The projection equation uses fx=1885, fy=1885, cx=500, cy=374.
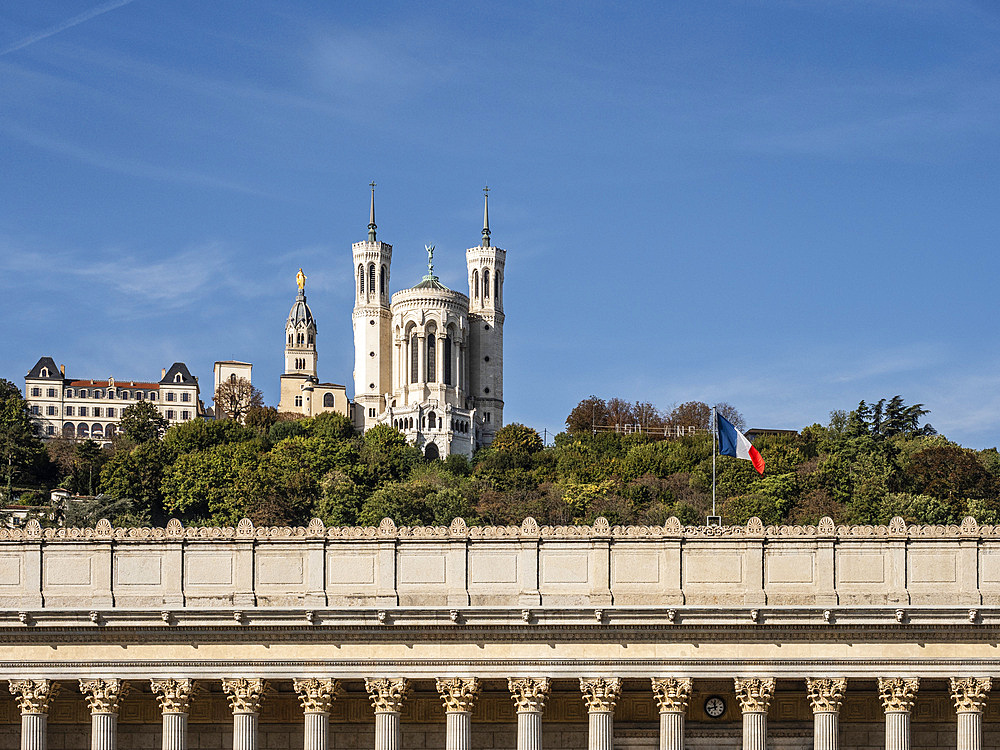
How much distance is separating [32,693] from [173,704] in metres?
3.85

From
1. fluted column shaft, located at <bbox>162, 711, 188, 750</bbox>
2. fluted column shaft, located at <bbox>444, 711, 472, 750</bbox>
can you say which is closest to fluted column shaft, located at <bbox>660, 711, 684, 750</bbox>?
fluted column shaft, located at <bbox>444, 711, 472, 750</bbox>

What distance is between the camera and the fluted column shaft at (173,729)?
51375mm

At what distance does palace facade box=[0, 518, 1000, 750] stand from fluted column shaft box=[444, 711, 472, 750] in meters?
0.09

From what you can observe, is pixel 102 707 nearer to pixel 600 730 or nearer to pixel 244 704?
pixel 244 704

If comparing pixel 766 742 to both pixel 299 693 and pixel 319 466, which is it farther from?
pixel 319 466

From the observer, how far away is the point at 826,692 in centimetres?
5059

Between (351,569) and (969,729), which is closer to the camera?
(969,729)

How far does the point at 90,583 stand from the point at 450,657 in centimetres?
1028

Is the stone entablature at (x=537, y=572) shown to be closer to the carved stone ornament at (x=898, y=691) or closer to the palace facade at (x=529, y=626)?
the palace facade at (x=529, y=626)

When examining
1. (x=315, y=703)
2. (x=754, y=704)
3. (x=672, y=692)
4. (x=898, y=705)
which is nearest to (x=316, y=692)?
(x=315, y=703)

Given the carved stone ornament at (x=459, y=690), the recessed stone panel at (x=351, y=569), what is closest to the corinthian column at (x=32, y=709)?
the recessed stone panel at (x=351, y=569)

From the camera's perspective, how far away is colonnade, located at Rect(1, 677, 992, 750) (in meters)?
50.6

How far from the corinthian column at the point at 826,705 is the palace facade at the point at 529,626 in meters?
0.07

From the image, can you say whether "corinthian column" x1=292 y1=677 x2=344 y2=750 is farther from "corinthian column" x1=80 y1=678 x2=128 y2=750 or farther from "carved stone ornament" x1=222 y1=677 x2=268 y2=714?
"corinthian column" x1=80 y1=678 x2=128 y2=750
